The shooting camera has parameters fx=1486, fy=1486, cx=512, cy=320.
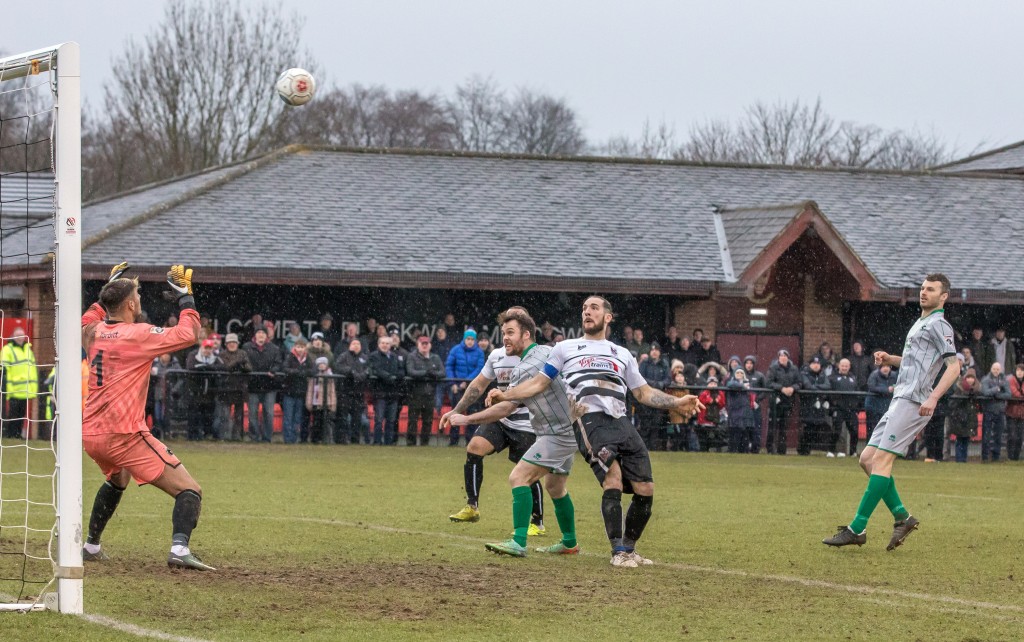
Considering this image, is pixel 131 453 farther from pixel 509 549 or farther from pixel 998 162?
pixel 998 162

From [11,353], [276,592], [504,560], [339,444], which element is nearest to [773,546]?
[504,560]

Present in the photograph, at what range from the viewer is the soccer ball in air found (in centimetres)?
2044

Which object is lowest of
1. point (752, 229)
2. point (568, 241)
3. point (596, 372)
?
point (596, 372)

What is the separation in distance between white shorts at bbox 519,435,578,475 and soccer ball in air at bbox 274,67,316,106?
11125 millimetres

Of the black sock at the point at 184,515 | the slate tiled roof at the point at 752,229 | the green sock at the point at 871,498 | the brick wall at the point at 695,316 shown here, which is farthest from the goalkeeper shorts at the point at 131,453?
the brick wall at the point at 695,316

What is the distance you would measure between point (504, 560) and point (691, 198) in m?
22.0

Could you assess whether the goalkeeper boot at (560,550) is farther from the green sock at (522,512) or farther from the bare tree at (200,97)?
the bare tree at (200,97)

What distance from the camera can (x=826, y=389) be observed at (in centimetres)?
2288

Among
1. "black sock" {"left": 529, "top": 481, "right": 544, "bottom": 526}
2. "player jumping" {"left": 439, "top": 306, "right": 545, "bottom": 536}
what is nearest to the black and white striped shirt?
"black sock" {"left": 529, "top": 481, "right": 544, "bottom": 526}

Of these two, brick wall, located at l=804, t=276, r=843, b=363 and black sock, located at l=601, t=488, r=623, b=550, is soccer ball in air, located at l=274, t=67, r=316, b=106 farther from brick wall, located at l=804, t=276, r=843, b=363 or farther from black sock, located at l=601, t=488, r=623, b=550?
brick wall, located at l=804, t=276, r=843, b=363

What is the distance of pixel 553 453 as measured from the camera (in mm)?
10344

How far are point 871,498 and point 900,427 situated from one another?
0.57 m

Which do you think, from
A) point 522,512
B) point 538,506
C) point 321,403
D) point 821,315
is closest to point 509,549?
point 522,512

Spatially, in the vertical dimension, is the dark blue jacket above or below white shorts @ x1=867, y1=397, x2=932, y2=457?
below
